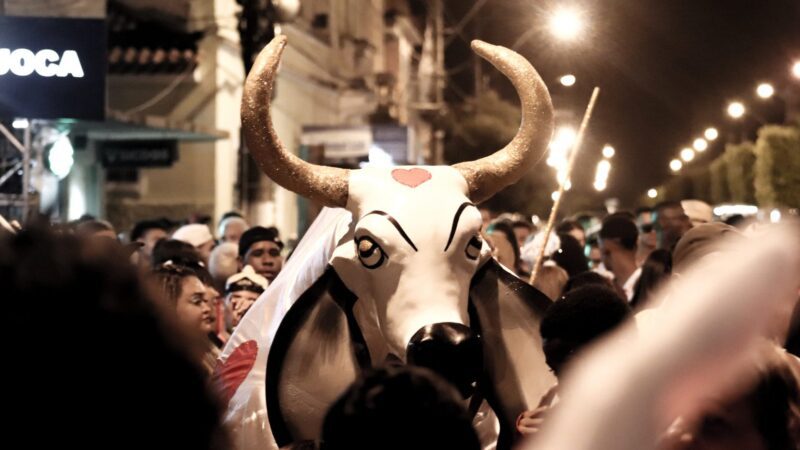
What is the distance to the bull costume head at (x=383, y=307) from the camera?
436 centimetres

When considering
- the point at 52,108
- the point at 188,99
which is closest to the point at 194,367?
the point at 52,108

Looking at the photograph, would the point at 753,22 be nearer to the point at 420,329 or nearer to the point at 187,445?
the point at 420,329

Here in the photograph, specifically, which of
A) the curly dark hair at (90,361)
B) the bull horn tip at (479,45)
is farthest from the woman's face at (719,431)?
the bull horn tip at (479,45)

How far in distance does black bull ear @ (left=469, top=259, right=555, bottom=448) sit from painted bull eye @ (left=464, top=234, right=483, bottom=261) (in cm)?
10

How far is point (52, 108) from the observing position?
7453 millimetres

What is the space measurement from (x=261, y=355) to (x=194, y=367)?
335 cm

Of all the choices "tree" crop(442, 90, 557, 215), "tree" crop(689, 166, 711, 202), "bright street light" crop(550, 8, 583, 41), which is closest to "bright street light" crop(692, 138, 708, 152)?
"tree" crop(689, 166, 711, 202)

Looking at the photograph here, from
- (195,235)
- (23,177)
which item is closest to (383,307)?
(23,177)

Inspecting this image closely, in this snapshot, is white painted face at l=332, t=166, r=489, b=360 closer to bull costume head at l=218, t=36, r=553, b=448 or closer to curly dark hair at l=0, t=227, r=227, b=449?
bull costume head at l=218, t=36, r=553, b=448

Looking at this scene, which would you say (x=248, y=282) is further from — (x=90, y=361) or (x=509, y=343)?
(x=90, y=361)

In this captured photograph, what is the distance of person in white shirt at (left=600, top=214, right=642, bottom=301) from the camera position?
9.55 m

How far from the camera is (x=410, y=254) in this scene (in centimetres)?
449

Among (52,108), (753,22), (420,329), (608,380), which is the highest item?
(753,22)

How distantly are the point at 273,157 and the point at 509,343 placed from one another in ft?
3.60
